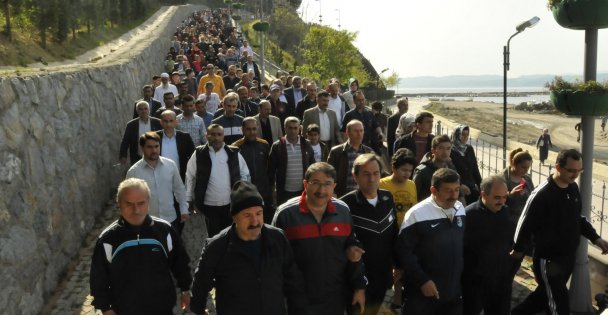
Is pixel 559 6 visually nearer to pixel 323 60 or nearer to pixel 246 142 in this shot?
pixel 246 142

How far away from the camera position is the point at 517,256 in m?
5.07

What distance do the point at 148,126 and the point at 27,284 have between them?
2947 mm

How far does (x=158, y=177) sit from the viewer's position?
568 cm

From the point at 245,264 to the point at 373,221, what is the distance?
127cm

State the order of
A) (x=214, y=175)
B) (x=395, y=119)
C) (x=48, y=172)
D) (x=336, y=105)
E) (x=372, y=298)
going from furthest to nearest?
(x=336, y=105)
(x=395, y=119)
(x=48, y=172)
(x=214, y=175)
(x=372, y=298)

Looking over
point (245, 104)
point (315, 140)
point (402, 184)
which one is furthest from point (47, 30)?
point (402, 184)

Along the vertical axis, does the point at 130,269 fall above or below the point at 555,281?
above

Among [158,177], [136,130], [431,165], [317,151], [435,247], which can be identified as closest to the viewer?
[435,247]

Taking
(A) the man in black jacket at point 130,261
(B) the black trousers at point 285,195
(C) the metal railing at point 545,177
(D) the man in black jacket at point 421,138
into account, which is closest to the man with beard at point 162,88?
(B) the black trousers at point 285,195

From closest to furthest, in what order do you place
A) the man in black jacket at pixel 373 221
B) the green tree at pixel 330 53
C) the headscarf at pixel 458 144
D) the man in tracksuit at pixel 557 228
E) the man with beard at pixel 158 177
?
the man in black jacket at pixel 373 221 < the man in tracksuit at pixel 557 228 < the man with beard at pixel 158 177 < the headscarf at pixel 458 144 < the green tree at pixel 330 53

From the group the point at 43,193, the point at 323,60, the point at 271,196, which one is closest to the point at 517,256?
the point at 271,196

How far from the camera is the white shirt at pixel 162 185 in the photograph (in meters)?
5.65

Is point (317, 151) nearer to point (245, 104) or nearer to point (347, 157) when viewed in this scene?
point (347, 157)

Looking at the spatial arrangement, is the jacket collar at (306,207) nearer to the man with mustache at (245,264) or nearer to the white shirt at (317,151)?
the man with mustache at (245,264)
